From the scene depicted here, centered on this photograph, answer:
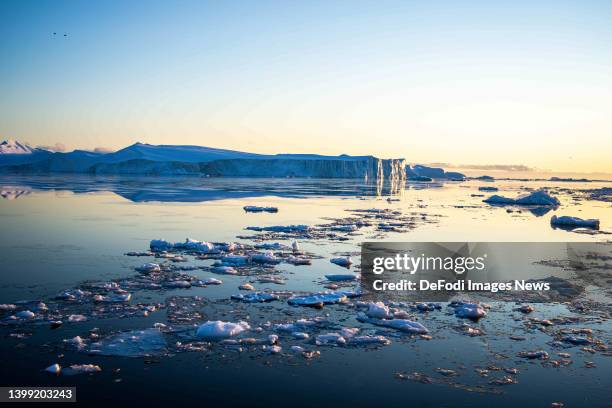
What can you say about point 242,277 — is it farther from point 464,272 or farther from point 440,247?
point 440,247

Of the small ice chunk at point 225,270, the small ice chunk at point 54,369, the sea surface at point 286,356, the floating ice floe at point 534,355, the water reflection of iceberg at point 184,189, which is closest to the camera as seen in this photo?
the sea surface at point 286,356

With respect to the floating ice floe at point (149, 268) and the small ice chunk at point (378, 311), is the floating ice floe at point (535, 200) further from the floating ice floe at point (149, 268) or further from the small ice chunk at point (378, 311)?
the small ice chunk at point (378, 311)

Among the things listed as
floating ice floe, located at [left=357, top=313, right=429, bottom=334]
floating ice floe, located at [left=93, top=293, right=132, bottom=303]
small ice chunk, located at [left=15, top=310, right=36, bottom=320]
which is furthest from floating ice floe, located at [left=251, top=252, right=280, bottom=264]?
small ice chunk, located at [left=15, top=310, right=36, bottom=320]

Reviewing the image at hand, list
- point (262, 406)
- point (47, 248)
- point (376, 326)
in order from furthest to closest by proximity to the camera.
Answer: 1. point (47, 248)
2. point (376, 326)
3. point (262, 406)

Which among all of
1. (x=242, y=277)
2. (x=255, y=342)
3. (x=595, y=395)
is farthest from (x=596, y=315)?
(x=242, y=277)

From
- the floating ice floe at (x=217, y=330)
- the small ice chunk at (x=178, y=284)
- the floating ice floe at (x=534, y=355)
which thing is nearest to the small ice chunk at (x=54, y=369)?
the floating ice floe at (x=217, y=330)

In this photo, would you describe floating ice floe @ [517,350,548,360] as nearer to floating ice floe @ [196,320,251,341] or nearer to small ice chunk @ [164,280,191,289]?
floating ice floe @ [196,320,251,341]

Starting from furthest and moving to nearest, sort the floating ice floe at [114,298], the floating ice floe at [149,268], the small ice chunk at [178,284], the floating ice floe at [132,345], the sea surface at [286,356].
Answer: the floating ice floe at [149,268] → the small ice chunk at [178,284] → the floating ice floe at [114,298] → the floating ice floe at [132,345] → the sea surface at [286,356]
